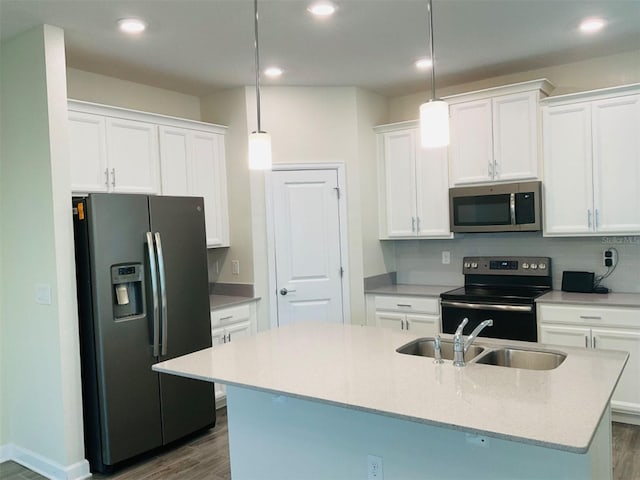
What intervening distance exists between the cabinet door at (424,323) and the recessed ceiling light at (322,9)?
97.3 inches

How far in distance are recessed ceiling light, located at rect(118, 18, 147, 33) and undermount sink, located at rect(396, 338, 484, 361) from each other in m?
2.30

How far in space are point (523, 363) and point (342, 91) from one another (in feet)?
9.64

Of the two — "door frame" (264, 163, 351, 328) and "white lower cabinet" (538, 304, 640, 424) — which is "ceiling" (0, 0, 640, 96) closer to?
"door frame" (264, 163, 351, 328)

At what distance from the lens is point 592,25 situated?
10.7 ft

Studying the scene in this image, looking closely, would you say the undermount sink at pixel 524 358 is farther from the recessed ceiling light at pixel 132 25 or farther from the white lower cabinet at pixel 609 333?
the recessed ceiling light at pixel 132 25

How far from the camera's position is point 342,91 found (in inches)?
178

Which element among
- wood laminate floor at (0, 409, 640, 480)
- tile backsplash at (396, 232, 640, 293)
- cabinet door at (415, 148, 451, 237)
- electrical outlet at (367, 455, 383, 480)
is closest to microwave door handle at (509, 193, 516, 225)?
tile backsplash at (396, 232, 640, 293)

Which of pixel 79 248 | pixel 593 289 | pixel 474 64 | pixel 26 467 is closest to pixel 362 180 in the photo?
pixel 474 64

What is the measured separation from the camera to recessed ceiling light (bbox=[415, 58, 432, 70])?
12.7ft

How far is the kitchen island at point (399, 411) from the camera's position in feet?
5.31

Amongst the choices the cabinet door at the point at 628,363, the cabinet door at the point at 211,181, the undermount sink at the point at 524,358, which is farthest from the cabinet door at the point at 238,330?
the cabinet door at the point at 628,363

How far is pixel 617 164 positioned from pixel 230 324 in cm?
311

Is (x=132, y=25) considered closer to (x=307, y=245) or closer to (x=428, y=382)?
(x=307, y=245)

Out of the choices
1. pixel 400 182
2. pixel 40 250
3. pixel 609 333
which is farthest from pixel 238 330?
pixel 609 333
